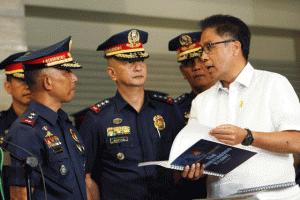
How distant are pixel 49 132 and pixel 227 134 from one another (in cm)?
102

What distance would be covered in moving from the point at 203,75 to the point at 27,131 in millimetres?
1717

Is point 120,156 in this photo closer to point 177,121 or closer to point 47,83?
point 177,121

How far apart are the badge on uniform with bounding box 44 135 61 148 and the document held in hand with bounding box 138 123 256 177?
21.4 inches

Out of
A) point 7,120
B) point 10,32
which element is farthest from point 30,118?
point 10,32

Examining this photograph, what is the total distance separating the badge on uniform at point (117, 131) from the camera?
270 cm

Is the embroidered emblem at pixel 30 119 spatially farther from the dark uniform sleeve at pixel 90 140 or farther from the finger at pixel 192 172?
the finger at pixel 192 172

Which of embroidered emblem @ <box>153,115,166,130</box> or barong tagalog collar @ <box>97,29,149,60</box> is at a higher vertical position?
barong tagalog collar @ <box>97,29,149,60</box>

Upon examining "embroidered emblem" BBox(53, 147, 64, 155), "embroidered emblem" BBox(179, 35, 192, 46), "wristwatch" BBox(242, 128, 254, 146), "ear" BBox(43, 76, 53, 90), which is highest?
"embroidered emblem" BBox(179, 35, 192, 46)

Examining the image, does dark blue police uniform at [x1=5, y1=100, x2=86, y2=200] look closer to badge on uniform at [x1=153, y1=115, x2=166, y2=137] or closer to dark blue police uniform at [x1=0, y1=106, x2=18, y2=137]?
badge on uniform at [x1=153, y1=115, x2=166, y2=137]

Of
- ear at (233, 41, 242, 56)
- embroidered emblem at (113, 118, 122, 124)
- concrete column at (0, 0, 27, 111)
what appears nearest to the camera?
ear at (233, 41, 242, 56)

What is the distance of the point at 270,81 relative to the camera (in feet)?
6.70

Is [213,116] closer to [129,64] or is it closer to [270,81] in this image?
[270,81]

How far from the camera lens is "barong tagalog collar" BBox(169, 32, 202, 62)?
3338 millimetres

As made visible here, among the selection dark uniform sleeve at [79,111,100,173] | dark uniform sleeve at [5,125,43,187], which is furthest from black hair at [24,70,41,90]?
dark uniform sleeve at [79,111,100,173]
